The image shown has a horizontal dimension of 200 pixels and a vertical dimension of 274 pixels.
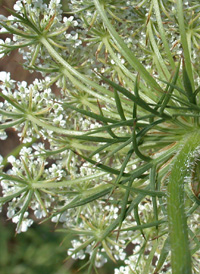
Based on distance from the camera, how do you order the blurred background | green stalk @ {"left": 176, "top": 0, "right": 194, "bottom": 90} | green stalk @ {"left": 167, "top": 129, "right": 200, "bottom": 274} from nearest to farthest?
green stalk @ {"left": 167, "top": 129, "right": 200, "bottom": 274}, green stalk @ {"left": 176, "top": 0, "right": 194, "bottom": 90}, the blurred background

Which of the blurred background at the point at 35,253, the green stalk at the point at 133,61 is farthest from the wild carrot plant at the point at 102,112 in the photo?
the blurred background at the point at 35,253

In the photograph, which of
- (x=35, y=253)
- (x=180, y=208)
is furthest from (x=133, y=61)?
(x=35, y=253)

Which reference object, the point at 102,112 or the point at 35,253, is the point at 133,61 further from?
the point at 35,253

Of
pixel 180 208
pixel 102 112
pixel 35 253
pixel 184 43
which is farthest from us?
pixel 35 253

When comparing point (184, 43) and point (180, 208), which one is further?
point (184, 43)

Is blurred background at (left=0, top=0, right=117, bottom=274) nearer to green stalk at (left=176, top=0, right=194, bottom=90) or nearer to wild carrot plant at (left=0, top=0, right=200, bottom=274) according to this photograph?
wild carrot plant at (left=0, top=0, right=200, bottom=274)

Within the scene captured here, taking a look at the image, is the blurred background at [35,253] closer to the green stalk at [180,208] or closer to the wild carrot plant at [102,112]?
the wild carrot plant at [102,112]

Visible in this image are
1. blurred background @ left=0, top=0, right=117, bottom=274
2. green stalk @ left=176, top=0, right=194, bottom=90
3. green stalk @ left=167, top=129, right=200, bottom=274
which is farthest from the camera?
blurred background @ left=0, top=0, right=117, bottom=274

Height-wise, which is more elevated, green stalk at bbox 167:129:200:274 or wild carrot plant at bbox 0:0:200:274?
wild carrot plant at bbox 0:0:200:274

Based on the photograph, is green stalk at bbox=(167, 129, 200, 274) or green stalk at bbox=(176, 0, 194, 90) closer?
green stalk at bbox=(167, 129, 200, 274)

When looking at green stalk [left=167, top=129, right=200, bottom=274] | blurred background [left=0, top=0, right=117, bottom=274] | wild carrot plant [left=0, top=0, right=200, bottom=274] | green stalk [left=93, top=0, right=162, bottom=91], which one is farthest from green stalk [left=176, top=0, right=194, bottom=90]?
blurred background [left=0, top=0, right=117, bottom=274]

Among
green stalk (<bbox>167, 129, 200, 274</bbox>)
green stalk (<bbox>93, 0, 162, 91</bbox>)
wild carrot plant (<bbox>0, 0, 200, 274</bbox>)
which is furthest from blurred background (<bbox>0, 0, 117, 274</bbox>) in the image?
green stalk (<bbox>167, 129, 200, 274</bbox>)

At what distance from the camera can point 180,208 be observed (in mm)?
1208

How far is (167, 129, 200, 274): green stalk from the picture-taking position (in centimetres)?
107
